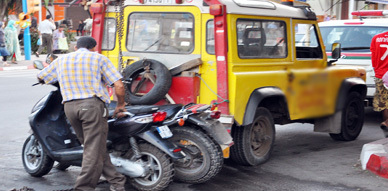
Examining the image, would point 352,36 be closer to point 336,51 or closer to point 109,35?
point 336,51

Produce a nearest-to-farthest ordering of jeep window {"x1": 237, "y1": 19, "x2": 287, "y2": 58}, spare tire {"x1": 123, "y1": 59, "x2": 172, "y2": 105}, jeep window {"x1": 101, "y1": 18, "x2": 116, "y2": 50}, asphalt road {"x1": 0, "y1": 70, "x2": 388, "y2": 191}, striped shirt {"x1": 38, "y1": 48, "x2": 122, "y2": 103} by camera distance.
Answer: striped shirt {"x1": 38, "y1": 48, "x2": 122, "y2": 103} < asphalt road {"x1": 0, "y1": 70, "x2": 388, "y2": 191} < spare tire {"x1": 123, "y1": 59, "x2": 172, "y2": 105} < jeep window {"x1": 237, "y1": 19, "x2": 287, "y2": 58} < jeep window {"x1": 101, "y1": 18, "x2": 116, "y2": 50}

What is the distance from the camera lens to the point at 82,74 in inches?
173

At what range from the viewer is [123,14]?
237 inches

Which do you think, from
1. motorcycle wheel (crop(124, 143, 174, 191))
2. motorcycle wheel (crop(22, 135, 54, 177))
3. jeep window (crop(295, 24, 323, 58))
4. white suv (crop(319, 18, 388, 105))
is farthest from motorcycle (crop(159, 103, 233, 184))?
white suv (crop(319, 18, 388, 105))

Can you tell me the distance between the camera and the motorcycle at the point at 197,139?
4938 mm

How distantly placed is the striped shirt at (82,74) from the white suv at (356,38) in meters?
5.41

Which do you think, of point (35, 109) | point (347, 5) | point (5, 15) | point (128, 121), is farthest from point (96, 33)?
point (5, 15)

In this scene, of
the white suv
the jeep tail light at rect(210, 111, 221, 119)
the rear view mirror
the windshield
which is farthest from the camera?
A: the windshield

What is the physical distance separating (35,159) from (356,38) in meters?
6.17

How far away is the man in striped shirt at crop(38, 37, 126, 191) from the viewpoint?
14.5 ft

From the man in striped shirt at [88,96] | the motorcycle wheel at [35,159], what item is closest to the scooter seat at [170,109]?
the man in striped shirt at [88,96]

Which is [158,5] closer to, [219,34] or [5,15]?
[219,34]

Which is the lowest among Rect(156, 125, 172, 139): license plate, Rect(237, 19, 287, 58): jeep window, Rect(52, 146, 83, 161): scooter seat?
Rect(52, 146, 83, 161): scooter seat

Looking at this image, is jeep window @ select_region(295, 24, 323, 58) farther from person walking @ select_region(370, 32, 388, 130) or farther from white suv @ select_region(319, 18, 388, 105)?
white suv @ select_region(319, 18, 388, 105)
